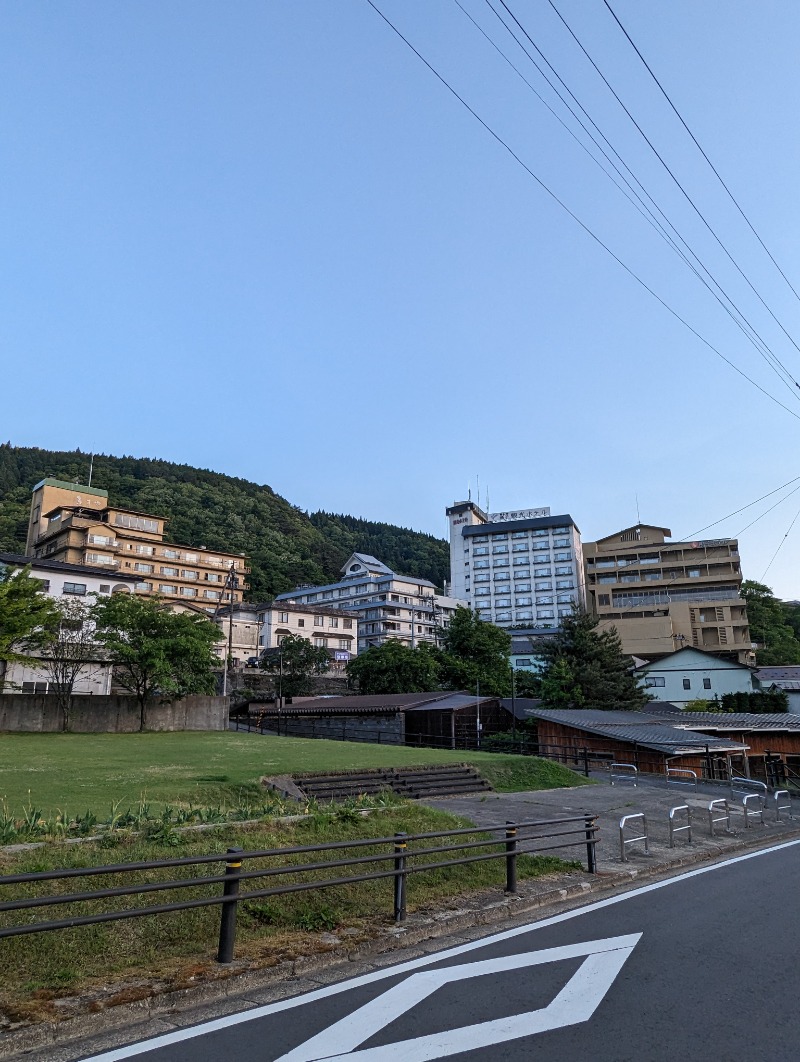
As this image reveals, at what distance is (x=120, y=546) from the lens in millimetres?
79125

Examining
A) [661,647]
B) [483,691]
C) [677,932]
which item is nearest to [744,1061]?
[677,932]

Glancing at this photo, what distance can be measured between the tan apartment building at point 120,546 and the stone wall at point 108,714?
40.8 metres

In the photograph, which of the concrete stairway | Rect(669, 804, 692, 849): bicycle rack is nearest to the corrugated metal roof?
the concrete stairway

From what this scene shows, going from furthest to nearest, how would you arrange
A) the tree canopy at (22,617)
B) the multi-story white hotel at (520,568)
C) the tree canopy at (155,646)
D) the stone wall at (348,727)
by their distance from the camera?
the multi-story white hotel at (520,568)
the stone wall at (348,727)
the tree canopy at (155,646)
the tree canopy at (22,617)

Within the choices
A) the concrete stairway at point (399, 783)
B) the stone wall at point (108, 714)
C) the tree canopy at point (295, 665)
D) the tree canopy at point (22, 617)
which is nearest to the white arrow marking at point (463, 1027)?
the concrete stairway at point (399, 783)

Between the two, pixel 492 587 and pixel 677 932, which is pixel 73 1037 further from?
pixel 492 587

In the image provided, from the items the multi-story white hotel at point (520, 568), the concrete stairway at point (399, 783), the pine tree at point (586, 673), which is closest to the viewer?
the concrete stairway at point (399, 783)

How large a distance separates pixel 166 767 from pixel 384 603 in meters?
80.1

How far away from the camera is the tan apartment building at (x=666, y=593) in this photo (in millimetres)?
75938

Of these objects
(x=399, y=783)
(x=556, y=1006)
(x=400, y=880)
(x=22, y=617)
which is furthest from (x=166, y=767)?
(x=22, y=617)

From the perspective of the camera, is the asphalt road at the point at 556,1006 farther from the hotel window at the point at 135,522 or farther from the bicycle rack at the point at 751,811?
the hotel window at the point at 135,522

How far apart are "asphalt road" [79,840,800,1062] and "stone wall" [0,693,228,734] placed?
31.4 metres

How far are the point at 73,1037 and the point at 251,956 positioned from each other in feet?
5.36

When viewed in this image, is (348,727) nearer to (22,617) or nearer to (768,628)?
(22,617)
